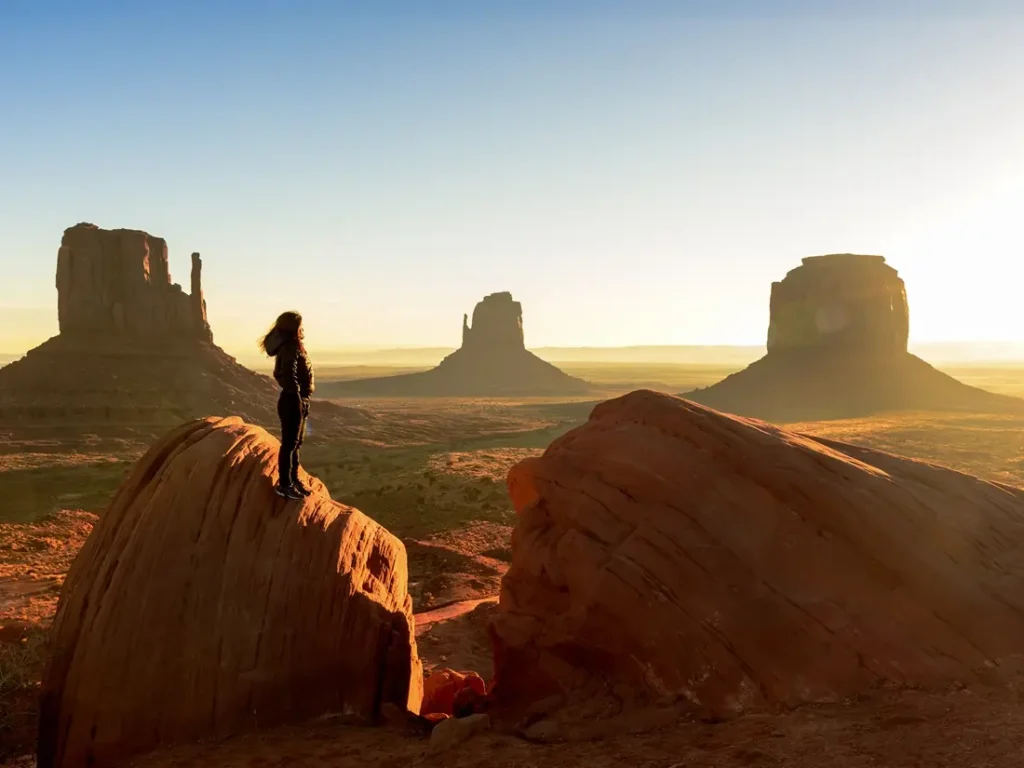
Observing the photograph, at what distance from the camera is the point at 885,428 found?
196ft

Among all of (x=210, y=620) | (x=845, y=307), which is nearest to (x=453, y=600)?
(x=210, y=620)

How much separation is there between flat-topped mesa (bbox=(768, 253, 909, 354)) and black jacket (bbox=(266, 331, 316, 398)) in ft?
328

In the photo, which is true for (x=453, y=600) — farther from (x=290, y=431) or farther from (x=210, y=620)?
(x=210, y=620)

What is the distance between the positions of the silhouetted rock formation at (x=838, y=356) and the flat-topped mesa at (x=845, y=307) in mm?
134

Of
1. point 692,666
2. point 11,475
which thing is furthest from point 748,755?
point 11,475

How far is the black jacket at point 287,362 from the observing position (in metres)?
9.66

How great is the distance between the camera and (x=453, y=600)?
789 inches

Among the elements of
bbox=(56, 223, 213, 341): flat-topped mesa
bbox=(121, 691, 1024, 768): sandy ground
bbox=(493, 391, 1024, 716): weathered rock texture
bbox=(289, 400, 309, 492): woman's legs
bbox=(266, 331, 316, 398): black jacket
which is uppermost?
bbox=(56, 223, 213, 341): flat-topped mesa

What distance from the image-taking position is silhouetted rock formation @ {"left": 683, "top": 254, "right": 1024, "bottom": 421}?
3415 inches

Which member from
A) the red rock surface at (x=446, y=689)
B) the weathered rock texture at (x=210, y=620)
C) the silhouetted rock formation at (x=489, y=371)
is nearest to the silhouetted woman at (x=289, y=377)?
the weathered rock texture at (x=210, y=620)

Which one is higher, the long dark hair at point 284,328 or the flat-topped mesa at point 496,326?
the flat-topped mesa at point 496,326

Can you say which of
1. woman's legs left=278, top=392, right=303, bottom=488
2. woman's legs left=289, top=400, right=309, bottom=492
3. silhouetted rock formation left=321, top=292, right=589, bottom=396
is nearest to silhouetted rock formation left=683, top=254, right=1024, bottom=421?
silhouetted rock formation left=321, top=292, right=589, bottom=396

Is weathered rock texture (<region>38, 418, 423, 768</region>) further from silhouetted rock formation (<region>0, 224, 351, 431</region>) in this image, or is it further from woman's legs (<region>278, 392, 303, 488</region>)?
silhouetted rock formation (<region>0, 224, 351, 431</region>)

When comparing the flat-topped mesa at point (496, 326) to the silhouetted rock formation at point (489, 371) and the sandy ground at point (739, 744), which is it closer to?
the silhouetted rock formation at point (489, 371)
